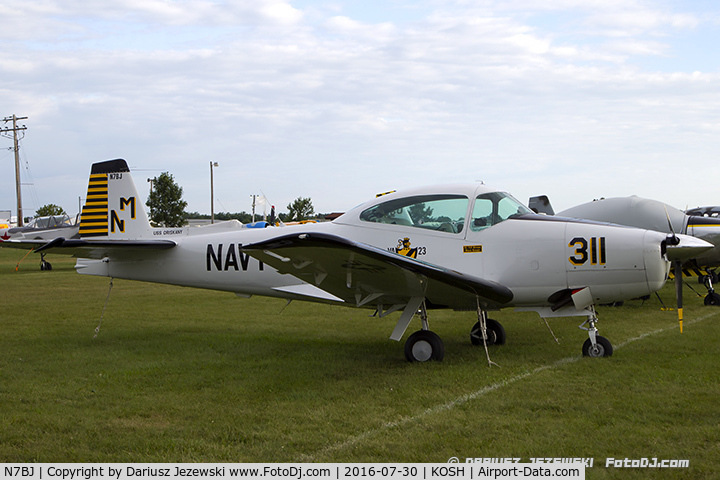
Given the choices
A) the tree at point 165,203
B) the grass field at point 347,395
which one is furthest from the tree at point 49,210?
the grass field at point 347,395

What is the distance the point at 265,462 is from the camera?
382 centimetres

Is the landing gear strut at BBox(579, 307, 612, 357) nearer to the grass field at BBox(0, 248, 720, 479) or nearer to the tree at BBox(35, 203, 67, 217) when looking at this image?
the grass field at BBox(0, 248, 720, 479)

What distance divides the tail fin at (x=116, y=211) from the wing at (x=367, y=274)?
392 centimetres

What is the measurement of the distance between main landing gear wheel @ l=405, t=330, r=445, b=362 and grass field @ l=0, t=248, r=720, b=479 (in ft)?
0.57

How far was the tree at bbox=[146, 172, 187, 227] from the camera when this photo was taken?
51.5 meters

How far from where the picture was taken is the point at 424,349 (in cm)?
698

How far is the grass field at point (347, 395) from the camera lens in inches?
159

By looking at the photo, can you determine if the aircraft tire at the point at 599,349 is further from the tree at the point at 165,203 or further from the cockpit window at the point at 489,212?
the tree at the point at 165,203

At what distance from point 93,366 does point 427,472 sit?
15.6 ft

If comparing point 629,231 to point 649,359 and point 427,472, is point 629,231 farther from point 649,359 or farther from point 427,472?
point 427,472

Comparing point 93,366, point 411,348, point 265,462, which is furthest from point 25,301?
point 265,462

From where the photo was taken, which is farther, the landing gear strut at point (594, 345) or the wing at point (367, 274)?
the landing gear strut at point (594, 345)
